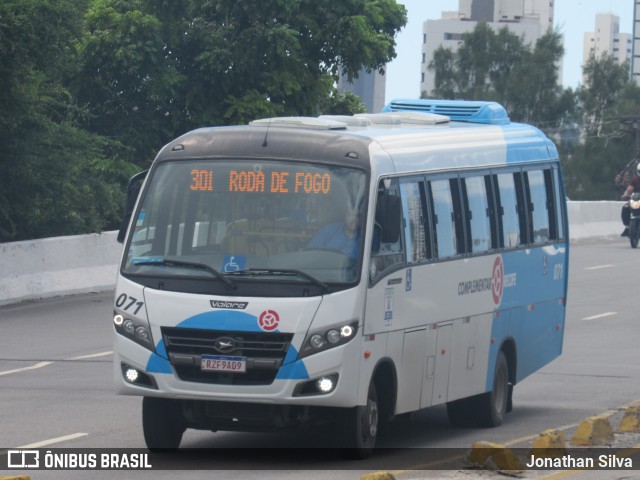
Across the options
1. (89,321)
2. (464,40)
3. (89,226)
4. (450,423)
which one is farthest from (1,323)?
(464,40)

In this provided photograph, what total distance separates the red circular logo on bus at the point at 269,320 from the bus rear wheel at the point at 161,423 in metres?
1.14

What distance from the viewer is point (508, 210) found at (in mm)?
14742

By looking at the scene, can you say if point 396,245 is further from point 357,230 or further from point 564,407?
point 564,407

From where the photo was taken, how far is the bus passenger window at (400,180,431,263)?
1227 cm

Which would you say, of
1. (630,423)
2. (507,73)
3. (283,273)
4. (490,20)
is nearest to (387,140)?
(283,273)

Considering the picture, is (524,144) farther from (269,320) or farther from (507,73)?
(507,73)

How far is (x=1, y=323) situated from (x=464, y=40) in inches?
3616

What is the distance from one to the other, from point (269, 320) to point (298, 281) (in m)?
0.36

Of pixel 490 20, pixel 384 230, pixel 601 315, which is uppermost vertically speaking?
pixel 384 230

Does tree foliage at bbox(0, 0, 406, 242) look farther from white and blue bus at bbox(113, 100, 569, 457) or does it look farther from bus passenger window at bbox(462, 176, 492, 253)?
white and blue bus at bbox(113, 100, 569, 457)

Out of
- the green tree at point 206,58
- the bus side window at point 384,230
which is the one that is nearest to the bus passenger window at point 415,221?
the bus side window at point 384,230

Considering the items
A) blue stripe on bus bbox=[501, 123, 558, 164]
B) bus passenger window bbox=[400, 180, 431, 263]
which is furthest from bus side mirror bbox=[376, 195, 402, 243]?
blue stripe on bus bbox=[501, 123, 558, 164]

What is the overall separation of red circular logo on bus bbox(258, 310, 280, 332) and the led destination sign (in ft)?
3.67

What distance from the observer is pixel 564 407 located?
15.5 meters
